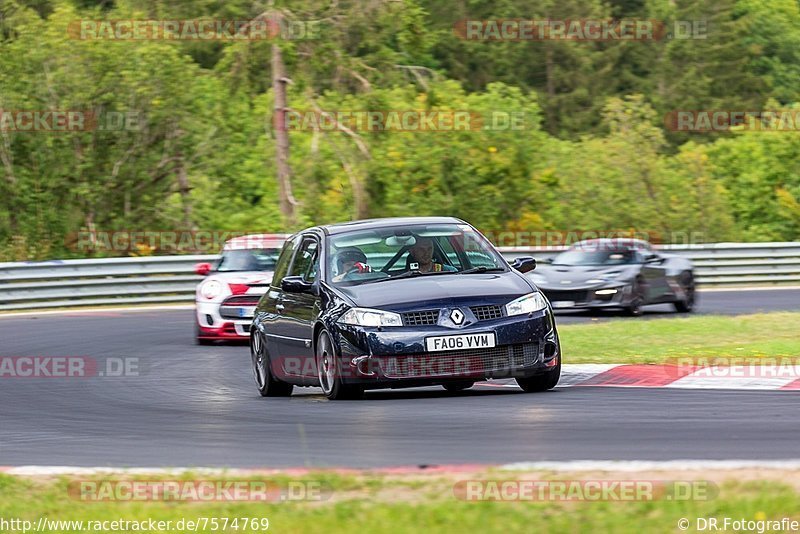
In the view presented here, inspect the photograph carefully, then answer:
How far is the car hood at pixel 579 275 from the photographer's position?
2323 cm

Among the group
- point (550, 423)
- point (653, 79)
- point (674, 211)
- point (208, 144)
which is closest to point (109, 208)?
point (208, 144)

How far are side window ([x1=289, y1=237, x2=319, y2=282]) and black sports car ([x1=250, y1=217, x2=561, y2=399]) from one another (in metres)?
0.02

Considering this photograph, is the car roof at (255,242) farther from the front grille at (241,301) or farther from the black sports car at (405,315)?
the black sports car at (405,315)

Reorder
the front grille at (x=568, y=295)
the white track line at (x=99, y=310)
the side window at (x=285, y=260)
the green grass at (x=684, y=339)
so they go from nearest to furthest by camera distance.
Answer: the side window at (x=285, y=260)
the green grass at (x=684, y=339)
the front grille at (x=568, y=295)
the white track line at (x=99, y=310)

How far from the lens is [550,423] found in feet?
31.5

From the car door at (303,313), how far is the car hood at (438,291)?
51 centimetres

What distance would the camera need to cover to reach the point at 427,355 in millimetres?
11258

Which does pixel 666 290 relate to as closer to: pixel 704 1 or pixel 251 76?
pixel 251 76

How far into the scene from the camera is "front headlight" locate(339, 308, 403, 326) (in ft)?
37.2

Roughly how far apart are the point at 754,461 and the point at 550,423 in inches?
83.4

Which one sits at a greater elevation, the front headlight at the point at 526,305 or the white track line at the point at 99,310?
the front headlight at the point at 526,305
